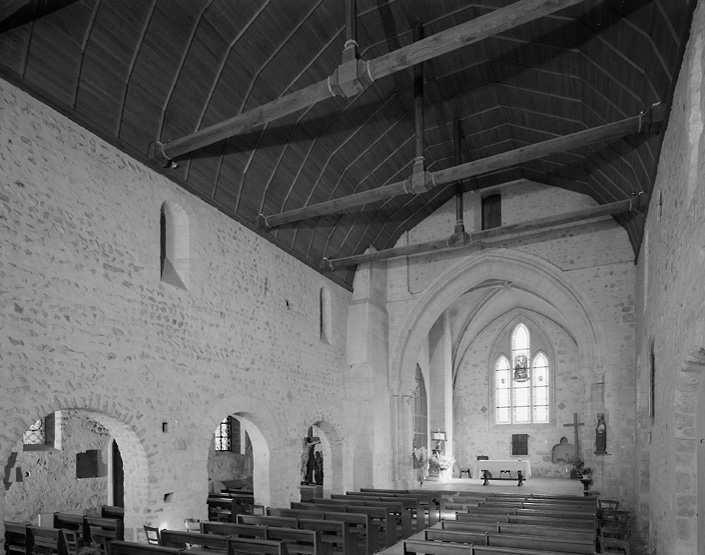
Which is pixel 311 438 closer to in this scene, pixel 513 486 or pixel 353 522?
pixel 513 486

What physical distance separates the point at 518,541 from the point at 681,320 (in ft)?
10.6

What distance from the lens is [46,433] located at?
12352 mm

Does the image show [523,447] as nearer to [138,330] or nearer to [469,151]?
[469,151]

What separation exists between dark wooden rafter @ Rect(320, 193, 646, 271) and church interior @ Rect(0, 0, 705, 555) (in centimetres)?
8

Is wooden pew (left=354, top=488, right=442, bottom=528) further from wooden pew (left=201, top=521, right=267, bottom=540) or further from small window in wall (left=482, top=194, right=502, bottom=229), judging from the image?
small window in wall (left=482, top=194, right=502, bottom=229)

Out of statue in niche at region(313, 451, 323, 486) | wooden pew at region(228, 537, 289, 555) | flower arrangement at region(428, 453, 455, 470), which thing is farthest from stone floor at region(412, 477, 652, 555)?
wooden pew at region(228, 537, 289, 555)

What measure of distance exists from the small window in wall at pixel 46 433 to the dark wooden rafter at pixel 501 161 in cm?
563

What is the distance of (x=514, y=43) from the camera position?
10.7 m

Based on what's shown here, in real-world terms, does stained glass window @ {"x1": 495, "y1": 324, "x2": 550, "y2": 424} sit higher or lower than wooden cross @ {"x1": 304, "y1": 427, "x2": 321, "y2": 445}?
higher

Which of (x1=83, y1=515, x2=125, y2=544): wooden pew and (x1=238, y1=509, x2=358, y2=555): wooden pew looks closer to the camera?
(x1=238, y1=509, x2=358, y2=555): wooden pew

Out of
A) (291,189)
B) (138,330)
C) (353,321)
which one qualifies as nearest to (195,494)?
(138,330)

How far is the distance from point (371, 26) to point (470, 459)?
1860 cm

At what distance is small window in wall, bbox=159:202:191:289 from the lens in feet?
35.9

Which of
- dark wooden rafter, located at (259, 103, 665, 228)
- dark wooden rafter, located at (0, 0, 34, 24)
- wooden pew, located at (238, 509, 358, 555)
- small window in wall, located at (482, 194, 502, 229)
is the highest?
dark wooden rafter, located at (0, 0, 34, 24)
